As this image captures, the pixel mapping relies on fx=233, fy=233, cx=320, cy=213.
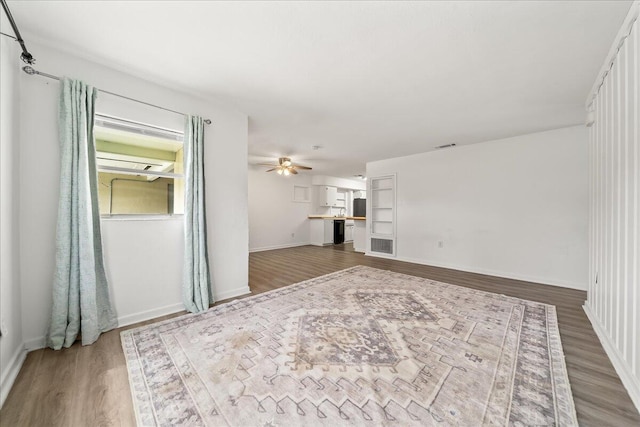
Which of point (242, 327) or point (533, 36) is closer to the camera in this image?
point (533, 36)

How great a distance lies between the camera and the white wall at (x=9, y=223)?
1508 mm

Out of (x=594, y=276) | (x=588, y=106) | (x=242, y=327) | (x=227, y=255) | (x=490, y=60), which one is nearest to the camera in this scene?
(x=490, y=60)

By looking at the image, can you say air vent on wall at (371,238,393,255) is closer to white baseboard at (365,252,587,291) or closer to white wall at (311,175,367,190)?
white baseboard at (365,252,587,291)

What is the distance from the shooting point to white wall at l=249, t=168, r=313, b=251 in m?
6.75

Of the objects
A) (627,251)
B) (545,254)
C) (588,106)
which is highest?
(588,106)

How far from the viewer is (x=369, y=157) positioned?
566 centimetres

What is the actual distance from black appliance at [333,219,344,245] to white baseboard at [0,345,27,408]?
7.00 meters

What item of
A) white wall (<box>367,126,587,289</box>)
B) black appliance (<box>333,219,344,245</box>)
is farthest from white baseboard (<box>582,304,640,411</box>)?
black appliance (<box>333,219,344,245</box>)

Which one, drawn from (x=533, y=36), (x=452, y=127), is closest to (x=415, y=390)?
(x=533, y=36)

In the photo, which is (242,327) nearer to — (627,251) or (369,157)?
(627,251)

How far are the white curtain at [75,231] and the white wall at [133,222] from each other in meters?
0.13

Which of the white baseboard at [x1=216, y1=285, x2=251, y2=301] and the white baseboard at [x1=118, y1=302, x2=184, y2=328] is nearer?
the white baseboard at [x1=118, y1=302, x2=184, y2=328]

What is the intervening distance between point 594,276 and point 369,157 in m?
4.15

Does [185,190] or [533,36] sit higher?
[533,36]
